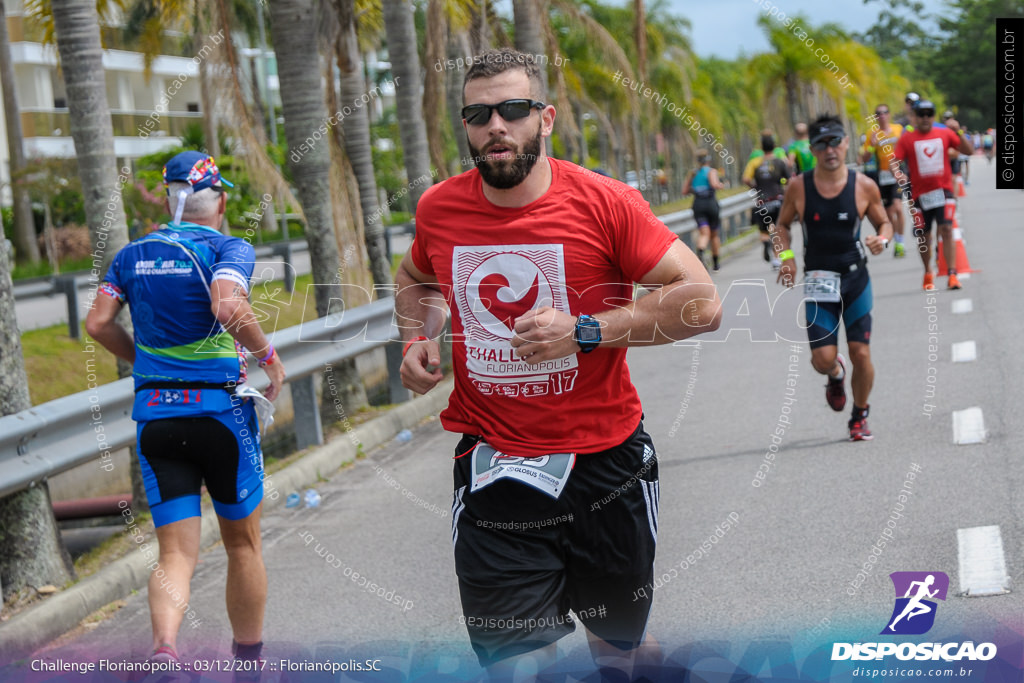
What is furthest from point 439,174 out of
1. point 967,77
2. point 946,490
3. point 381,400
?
point 967,77

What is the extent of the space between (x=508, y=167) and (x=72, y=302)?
1502cm

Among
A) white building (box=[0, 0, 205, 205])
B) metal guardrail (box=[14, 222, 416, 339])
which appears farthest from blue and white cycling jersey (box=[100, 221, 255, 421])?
white building (box=[0, 0, 205, 205])

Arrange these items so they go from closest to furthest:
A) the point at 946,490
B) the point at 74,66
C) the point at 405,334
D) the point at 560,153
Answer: the point at 405,334 < the point at 946,490 < the point at 74,66 < the point at 560,153

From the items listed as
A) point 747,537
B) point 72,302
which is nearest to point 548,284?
point 747,537

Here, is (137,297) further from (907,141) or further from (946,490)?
(907,141)

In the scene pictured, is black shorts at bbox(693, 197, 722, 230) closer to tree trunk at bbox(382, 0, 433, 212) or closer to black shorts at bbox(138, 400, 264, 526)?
tree trunk at bbox(382, 0, 433, 212)

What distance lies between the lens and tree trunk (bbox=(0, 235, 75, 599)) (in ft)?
19.2

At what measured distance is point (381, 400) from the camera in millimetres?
13461

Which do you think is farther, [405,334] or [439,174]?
[439,174]

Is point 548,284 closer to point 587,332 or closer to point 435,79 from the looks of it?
point 587,332

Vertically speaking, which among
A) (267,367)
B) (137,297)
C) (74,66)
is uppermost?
(74,66)

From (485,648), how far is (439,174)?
11563 mm

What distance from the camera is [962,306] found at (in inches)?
505

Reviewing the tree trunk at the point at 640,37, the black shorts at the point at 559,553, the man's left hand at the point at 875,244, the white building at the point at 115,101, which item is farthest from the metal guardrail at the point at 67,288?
the white building at the point at 115,101
